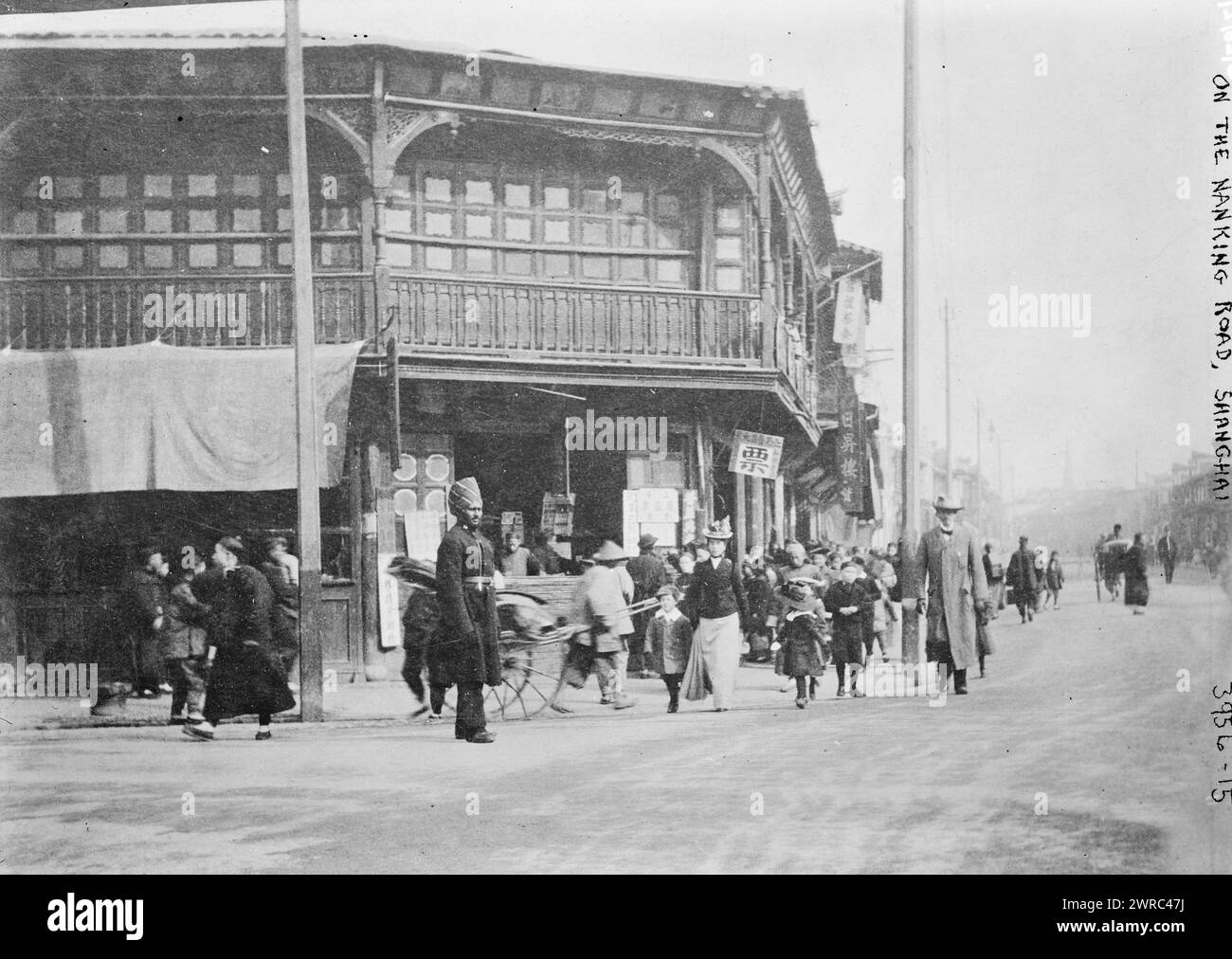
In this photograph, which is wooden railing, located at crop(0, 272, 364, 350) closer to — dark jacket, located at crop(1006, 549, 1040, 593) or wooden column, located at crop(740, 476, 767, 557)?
wooden column, located at crop(740, 476, 767, 557)

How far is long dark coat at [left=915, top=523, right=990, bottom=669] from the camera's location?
899 cm

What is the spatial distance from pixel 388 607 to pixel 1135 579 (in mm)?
5412

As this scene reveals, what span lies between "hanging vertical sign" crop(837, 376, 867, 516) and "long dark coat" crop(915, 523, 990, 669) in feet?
22.1

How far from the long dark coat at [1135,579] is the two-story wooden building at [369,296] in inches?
119

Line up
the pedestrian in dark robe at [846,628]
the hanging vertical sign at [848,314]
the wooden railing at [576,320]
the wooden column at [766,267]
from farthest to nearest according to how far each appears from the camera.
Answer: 1. the hanging vertical sign at [848,314]
2. the wooden column at [766,267]
3. the wooden railing at [576,320]
4. the pedestrian in dark robe at [846,628]

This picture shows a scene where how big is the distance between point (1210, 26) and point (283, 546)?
715cm

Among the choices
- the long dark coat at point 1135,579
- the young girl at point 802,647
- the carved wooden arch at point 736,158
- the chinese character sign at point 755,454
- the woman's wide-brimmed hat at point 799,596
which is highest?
the carved wooden arch at point 736,158

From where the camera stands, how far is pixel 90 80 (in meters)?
9.36

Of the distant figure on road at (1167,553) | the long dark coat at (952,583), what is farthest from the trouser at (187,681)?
the distant figure on road at (1167,553)

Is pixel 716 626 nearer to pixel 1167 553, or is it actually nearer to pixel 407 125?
pixel 1167 553

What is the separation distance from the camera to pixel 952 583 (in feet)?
29.7

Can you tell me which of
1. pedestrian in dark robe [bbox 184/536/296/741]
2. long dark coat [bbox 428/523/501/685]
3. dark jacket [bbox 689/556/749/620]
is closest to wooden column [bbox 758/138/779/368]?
dark jacket [bbox 689/556/749/620]
